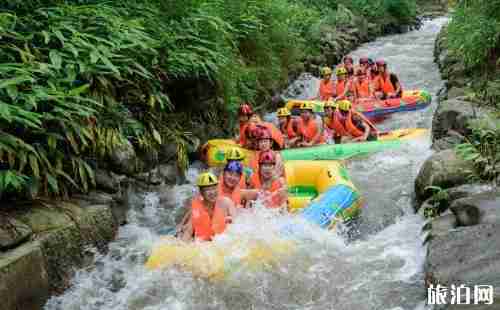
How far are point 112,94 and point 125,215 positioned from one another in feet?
4.70

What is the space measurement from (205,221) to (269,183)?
1.17m

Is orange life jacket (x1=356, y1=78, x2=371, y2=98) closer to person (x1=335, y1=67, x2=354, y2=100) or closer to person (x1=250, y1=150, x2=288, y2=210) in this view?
person (x1=335, y1=67, x2=354, y2=100)

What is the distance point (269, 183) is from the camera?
6371mm

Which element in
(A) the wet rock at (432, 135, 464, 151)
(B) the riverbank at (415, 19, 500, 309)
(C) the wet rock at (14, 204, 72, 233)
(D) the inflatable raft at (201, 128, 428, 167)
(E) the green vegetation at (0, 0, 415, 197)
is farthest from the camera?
(D) the inflatable raft at (201, 128, 428, 167)

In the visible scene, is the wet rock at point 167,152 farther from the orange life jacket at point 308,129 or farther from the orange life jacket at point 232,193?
the orange life jacket at point 308,129

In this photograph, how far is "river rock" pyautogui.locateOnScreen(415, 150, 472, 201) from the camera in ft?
19.7

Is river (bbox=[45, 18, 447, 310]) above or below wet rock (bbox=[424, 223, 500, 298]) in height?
below

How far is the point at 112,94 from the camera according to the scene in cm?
665

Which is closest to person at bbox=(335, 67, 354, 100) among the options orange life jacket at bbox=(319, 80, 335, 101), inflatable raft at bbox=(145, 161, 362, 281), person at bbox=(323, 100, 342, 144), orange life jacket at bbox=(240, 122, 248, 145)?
orange life jacket at bbox=(319, 80, 335, 101)

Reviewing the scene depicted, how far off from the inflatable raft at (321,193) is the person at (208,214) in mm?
927

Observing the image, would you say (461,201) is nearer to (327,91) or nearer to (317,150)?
(317,150)

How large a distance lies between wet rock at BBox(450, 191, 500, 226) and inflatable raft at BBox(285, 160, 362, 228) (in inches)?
58.2

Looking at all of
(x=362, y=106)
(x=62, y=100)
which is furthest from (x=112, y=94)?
(x=362, y=106)

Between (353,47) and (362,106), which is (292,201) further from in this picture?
(353,47)
